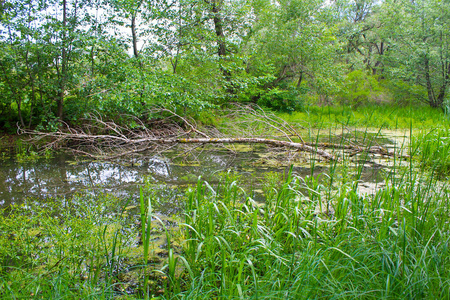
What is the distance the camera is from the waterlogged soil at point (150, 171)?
3926mm

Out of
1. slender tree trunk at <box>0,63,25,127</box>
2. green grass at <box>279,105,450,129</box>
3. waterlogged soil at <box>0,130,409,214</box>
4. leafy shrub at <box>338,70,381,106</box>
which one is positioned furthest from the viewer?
leafy shrub at <box>338,70,381,106</box>

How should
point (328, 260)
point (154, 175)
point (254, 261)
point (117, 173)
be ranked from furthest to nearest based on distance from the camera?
point (117, 173) → point (154, 175) → point (254, 261) → point (328, 260)

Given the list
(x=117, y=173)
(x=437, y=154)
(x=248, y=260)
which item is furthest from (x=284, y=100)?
(x=248, y=260)

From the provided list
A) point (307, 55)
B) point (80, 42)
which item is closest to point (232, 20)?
point (307, 55)

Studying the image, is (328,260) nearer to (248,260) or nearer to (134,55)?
(248,260)

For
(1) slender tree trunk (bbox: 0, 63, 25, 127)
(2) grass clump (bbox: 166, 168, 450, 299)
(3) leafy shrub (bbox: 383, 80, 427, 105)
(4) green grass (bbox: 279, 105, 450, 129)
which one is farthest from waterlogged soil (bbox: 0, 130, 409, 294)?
(3) leafy shrub (bbox: 383, 80, 427, 105)

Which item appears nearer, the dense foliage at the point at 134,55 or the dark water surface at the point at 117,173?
the dark water surface at the point at 117,173

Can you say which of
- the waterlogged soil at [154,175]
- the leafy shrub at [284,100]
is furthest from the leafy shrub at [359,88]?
the waterlogged soil at [154,175]

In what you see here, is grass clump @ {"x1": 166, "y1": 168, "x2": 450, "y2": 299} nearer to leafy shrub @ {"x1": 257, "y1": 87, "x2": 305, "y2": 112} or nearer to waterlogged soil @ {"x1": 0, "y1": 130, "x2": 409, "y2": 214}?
waterlogged soil @ {"x1": 0, "y1": 130, "x2": 409, "y2": 214}

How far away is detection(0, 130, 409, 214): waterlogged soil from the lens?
155 inches

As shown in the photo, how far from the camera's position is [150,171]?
5098mm

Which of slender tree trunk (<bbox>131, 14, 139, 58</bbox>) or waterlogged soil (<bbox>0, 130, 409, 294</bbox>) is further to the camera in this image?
slender tree trunk (<bbox>131, 14, 139, 58</bbox>)

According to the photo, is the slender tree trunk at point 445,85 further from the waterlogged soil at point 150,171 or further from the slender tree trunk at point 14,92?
the slender tree trunk at point 14,92

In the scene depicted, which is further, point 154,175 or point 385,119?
point 385,119
